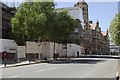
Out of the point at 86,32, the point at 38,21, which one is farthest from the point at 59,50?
the point at 86,32

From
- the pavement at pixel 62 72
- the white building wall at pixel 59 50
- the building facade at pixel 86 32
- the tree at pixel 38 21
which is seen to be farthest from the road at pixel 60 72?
the building facade at pixel 86 32

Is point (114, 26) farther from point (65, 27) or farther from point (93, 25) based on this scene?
point (93, 25)

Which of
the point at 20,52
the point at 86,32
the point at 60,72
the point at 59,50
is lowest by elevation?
the point at 60,72

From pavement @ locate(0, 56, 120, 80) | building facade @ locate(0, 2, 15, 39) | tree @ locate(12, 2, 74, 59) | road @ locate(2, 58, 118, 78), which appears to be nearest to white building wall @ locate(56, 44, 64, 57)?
building facade @ locate(0, 2, 15, 39)

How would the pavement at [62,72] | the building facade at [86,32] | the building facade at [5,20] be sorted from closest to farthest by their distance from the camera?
the pavement at [62,72], the building facade at [5,20], the building facade at [86,32]

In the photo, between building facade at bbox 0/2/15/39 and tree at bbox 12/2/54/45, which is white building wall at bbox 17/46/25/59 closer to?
tree at bbox 12/2/54/45

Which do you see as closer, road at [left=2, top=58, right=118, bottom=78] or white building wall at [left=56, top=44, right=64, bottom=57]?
road at [left=2, top=58, right=118, bottom=78]

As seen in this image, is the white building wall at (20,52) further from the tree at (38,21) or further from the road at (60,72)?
the road at (60,72)

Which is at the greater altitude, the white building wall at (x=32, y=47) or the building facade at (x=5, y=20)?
the building facade at (x=5, y=20)

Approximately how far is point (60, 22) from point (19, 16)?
7369mm

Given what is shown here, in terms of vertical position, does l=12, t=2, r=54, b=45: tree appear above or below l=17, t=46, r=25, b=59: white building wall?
above

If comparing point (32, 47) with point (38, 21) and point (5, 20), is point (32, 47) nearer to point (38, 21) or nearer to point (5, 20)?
point (5, 20)

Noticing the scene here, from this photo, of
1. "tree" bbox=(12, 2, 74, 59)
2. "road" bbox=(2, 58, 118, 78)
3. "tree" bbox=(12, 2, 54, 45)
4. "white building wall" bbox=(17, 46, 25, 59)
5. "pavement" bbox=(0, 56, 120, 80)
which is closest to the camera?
"pavement" bbox=(0, 56, 120, 80)

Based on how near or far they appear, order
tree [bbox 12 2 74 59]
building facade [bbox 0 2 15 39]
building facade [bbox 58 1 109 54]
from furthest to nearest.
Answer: building facade [bbox 58 1 109 54], building facade [bbox 0 2 15 39], tree [bbox 12 2 74 59]
